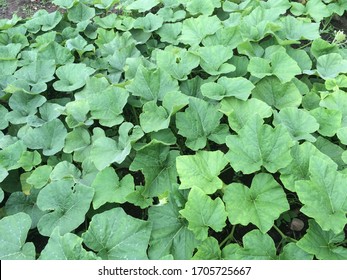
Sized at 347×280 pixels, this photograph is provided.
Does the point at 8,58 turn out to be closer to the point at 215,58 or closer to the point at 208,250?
the point at 215,58

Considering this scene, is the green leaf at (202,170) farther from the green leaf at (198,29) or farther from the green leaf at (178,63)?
the green leaf at (198,29)

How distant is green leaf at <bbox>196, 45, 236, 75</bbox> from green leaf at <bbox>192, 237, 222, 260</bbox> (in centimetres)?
128

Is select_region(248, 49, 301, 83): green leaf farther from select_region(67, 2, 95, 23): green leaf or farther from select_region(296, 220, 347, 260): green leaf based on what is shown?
select_region(67, 2, 95, 23): green leaf

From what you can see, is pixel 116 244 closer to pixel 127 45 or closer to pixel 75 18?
pixel 127 45

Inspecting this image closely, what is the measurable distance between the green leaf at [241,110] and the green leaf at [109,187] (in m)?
0.70

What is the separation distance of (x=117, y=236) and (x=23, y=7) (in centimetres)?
372

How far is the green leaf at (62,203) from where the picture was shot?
224 centimetres

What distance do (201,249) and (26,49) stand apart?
262cm

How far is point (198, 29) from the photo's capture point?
3.30 meters

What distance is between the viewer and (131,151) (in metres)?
2.56

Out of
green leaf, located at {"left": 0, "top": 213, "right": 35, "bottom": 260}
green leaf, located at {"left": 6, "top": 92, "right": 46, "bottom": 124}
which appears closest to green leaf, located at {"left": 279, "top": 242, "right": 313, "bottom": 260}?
green leaf, located at {"left": 0, "top": 213, "right": 35, "bottom": 260}

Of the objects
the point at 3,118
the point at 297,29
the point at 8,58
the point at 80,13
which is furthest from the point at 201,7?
the point at 3,118

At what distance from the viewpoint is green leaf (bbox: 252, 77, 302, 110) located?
103 inches

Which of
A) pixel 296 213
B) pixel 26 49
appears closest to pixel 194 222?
pixel 296 213
